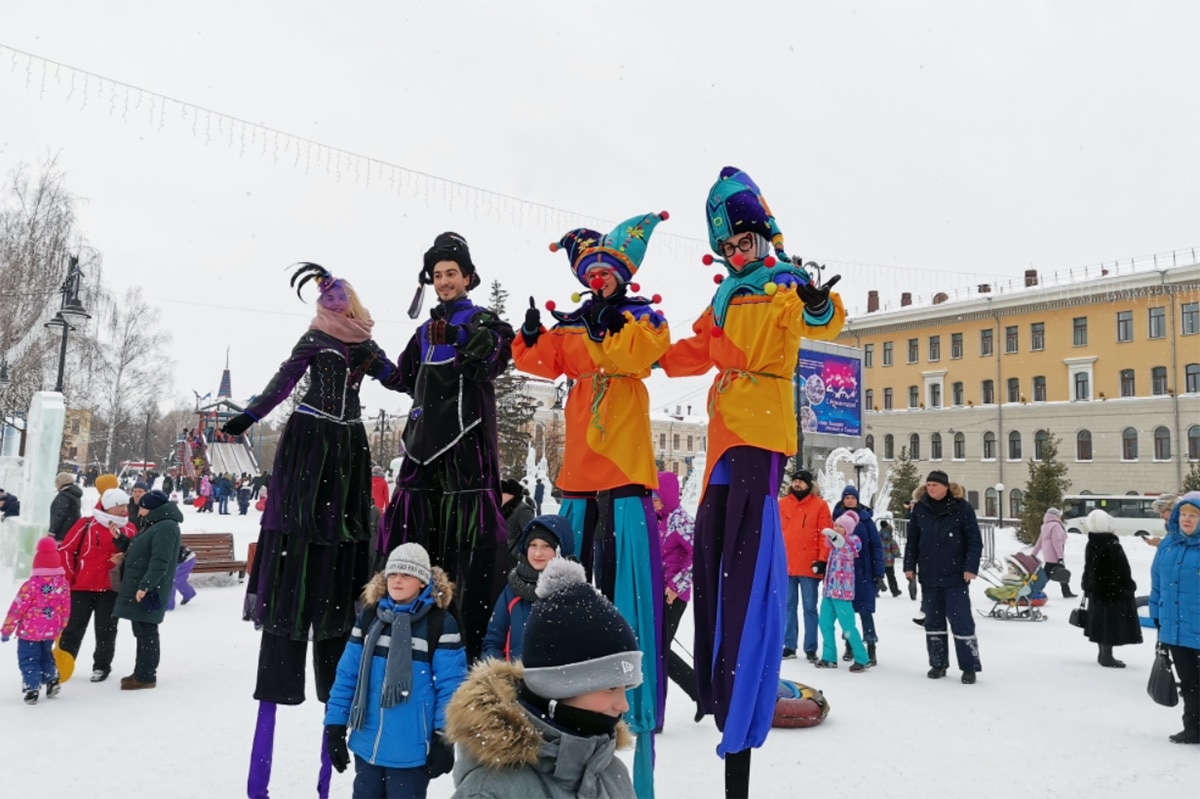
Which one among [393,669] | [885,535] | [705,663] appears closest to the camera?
[393,669]

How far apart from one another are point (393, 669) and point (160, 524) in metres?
4.80

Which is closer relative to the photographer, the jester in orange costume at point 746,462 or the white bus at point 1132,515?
the jester in orange costume at point 746,462

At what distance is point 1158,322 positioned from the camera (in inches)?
1690

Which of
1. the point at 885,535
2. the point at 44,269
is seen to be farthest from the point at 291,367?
the point at 44,269

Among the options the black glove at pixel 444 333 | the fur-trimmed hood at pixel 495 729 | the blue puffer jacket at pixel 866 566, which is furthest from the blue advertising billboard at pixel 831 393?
the fur-trimmed hood at pixel 495 729

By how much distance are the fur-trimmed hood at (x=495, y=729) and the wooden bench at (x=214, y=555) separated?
12.4 meters

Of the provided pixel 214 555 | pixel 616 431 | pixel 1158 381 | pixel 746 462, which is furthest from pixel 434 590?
pixel 1158 381

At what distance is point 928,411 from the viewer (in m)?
53.0

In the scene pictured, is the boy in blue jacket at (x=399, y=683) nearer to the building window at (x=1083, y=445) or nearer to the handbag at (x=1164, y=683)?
the handbag at (x=1164, y=683)

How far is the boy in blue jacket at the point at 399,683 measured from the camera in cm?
321

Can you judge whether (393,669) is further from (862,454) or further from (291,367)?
(862,454)

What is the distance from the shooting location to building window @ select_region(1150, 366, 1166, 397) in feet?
140

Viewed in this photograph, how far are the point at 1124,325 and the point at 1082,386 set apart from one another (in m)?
4.03

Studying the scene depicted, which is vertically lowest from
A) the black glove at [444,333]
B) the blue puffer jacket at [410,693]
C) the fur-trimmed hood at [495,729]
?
the blue puffer jacket at [410,693]
